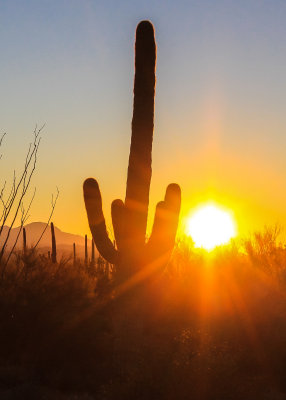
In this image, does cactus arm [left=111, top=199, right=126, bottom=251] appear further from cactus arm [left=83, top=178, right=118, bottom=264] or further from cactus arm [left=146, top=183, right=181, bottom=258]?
cactus arm [left=146, top=183, right=181, bottom=258]

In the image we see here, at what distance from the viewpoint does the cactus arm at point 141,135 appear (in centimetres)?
1800

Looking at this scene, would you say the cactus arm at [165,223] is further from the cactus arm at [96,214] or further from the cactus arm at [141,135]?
the cactus arm at [96,214]

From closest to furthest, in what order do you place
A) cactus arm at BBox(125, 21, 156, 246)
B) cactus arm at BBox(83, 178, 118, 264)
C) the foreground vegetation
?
the foreground vegetation → cactus arm at BBox(125, 21, 156, 246) → cactus arm at BBox(83, 178, 118, 264)

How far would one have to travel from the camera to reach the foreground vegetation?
43.3 feet

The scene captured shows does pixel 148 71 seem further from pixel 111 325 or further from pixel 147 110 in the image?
pixel 111 325

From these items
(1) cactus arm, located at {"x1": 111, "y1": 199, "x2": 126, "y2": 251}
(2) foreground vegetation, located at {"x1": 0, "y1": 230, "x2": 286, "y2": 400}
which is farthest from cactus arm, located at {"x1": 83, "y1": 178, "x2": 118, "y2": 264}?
(2) foreground vegetation, located at {"x1": 0, "y1": 230, "x2": 286, "y2": 400}


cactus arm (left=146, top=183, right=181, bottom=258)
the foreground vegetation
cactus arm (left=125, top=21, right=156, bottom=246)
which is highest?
cactus arm (left=125, top=21, right=156, bottom=246)

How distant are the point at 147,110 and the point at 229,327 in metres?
7.19

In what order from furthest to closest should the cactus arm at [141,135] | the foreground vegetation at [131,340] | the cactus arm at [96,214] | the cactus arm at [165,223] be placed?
1. the cactus arm at [165,223]
2. the cactus arm at [96,214]
3. the cactus arm at [141,135]
4. the foreground vegetation at [131,340]

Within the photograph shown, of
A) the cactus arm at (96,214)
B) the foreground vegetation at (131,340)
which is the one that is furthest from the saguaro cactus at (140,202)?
the foreground vegetation at (131,340)

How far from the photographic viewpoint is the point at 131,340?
52.7 ft

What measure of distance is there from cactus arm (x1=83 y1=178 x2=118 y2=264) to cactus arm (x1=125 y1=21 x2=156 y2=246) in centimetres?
85

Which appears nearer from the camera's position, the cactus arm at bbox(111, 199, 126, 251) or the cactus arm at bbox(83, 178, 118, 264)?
the cactus arm at bbox(83, 178, 118, 264)

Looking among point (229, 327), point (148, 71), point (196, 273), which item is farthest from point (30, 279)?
point (196, 273)
